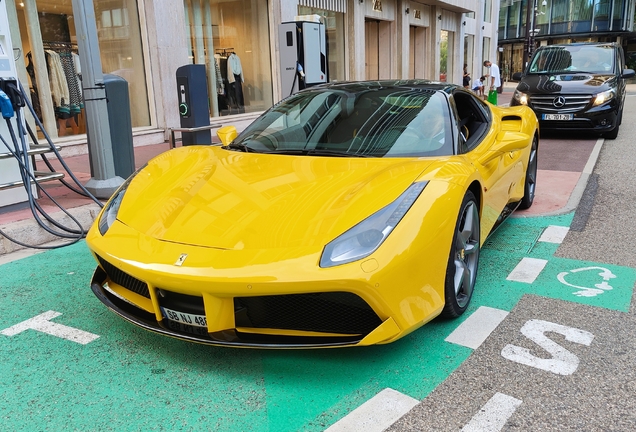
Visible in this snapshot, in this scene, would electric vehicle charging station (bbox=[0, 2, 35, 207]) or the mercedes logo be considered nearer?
electric vehicle charging station (bbox=[0, 2, 35, 207])

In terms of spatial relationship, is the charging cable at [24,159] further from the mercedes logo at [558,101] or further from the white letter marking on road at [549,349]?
the mercedes logo at [558,101]

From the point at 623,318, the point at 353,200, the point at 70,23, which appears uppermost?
the point at 70,23

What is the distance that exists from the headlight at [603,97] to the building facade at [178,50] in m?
7.26

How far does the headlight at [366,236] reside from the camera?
2.30m

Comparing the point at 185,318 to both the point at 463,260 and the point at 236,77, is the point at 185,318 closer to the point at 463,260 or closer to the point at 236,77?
the point at 463,260

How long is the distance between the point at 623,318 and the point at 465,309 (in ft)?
2.89

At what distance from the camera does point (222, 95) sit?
41.9 feet

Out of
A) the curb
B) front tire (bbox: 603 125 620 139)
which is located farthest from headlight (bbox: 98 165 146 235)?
front tire (bbox: 603 125 620 139)

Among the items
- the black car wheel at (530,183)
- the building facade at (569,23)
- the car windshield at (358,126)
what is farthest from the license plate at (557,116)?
the building facade at (569,23)

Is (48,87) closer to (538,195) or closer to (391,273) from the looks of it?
(538,195)

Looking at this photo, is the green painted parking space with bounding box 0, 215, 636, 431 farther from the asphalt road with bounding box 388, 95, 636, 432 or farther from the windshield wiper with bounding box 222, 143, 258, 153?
the windshield wiper with bounding box 222, 143, 258, 153

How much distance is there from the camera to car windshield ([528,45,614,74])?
35.2 ft

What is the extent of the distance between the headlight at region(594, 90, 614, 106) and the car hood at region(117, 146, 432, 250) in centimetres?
830

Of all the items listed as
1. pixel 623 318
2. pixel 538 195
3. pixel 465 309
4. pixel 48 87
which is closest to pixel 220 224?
pixel 465 309
